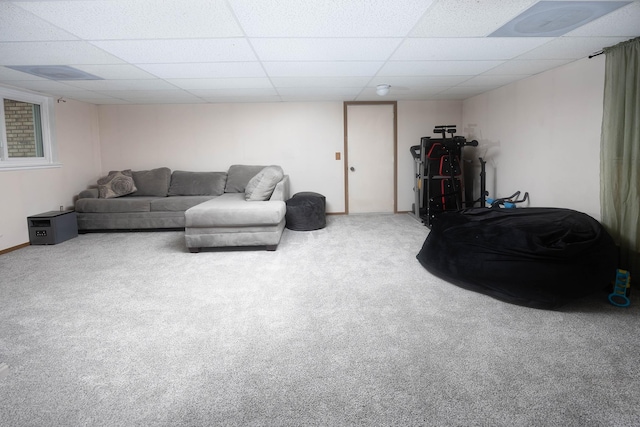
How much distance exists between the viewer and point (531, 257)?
2.62 metres

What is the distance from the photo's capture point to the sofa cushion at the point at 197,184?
6031mm

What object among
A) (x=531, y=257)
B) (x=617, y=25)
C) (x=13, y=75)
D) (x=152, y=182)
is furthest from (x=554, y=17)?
(x=152, y=182)

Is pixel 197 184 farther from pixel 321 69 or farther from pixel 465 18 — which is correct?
pixel 465 18

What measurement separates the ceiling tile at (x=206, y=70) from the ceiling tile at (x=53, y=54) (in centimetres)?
43

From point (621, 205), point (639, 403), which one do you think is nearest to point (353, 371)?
point (639, 403)

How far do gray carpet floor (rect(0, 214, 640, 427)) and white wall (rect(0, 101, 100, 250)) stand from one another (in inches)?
61.5

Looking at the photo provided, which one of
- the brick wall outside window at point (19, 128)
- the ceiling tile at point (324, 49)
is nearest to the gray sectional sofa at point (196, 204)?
the brick wall outside window at point (19, 128)

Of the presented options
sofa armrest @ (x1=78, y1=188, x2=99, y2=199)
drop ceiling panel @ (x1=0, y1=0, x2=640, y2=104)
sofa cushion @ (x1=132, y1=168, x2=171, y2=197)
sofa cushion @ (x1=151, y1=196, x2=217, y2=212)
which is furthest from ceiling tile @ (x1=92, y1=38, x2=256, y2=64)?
sofa armrest @ (x1=78, y1=188, x2=99, y2=199)

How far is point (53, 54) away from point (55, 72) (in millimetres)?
825

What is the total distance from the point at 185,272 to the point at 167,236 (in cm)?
189

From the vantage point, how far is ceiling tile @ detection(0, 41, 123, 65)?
2.94 metres

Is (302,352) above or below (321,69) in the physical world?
below

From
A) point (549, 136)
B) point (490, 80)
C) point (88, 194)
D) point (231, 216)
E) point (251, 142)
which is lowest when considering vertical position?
point (231, 216)

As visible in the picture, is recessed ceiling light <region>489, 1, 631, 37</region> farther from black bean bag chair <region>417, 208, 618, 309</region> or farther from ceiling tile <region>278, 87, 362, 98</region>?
ceiling tile <region>278, 87, 362, 98</region>
